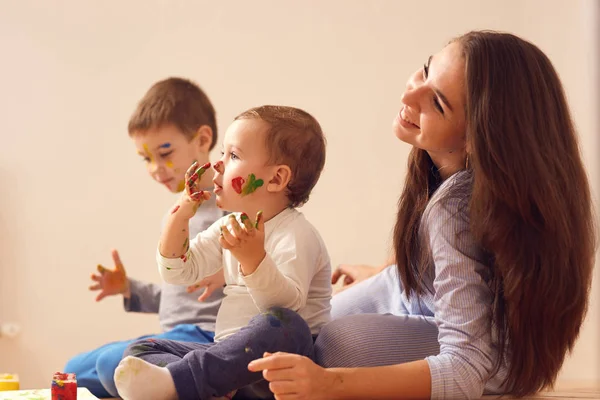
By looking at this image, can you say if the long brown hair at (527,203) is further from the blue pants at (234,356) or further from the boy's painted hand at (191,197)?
the boy's painted hand at (191,197)

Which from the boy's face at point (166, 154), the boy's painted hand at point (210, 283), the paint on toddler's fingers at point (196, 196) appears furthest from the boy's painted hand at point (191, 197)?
the boy's face at point (166, 154)

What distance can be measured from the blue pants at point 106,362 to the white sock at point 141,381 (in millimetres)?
469

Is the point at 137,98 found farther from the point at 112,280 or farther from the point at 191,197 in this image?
the point at 191,197

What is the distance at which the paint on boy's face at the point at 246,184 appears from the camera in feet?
4.74

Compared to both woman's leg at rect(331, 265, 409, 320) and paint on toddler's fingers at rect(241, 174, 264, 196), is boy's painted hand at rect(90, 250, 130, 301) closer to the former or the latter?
woman's leg at rect(331, 265, 409, 320)

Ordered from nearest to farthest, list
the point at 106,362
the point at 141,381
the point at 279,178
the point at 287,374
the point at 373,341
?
the point at 287,374, the point at 141,381, the point at 373,341, the point at 279,178, the point at 106,362

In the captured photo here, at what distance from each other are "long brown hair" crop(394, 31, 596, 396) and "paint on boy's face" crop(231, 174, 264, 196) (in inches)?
15.5

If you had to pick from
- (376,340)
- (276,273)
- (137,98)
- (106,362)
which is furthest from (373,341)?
(137,98)

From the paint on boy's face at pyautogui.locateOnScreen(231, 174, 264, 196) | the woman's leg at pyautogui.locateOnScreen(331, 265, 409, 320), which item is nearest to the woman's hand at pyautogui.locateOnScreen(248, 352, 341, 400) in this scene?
the paint on boy's face at pyautogui.locateOnScreen(231, 174, 264, 196)

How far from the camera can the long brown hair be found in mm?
1224

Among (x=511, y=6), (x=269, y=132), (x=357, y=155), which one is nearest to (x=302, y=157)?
(x=269, y=132)

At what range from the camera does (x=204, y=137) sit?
2.13m

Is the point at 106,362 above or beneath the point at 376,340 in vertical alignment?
beneath

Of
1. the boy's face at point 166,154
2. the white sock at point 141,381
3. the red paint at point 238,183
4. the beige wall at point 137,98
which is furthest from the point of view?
the beige wall at point 137,98
